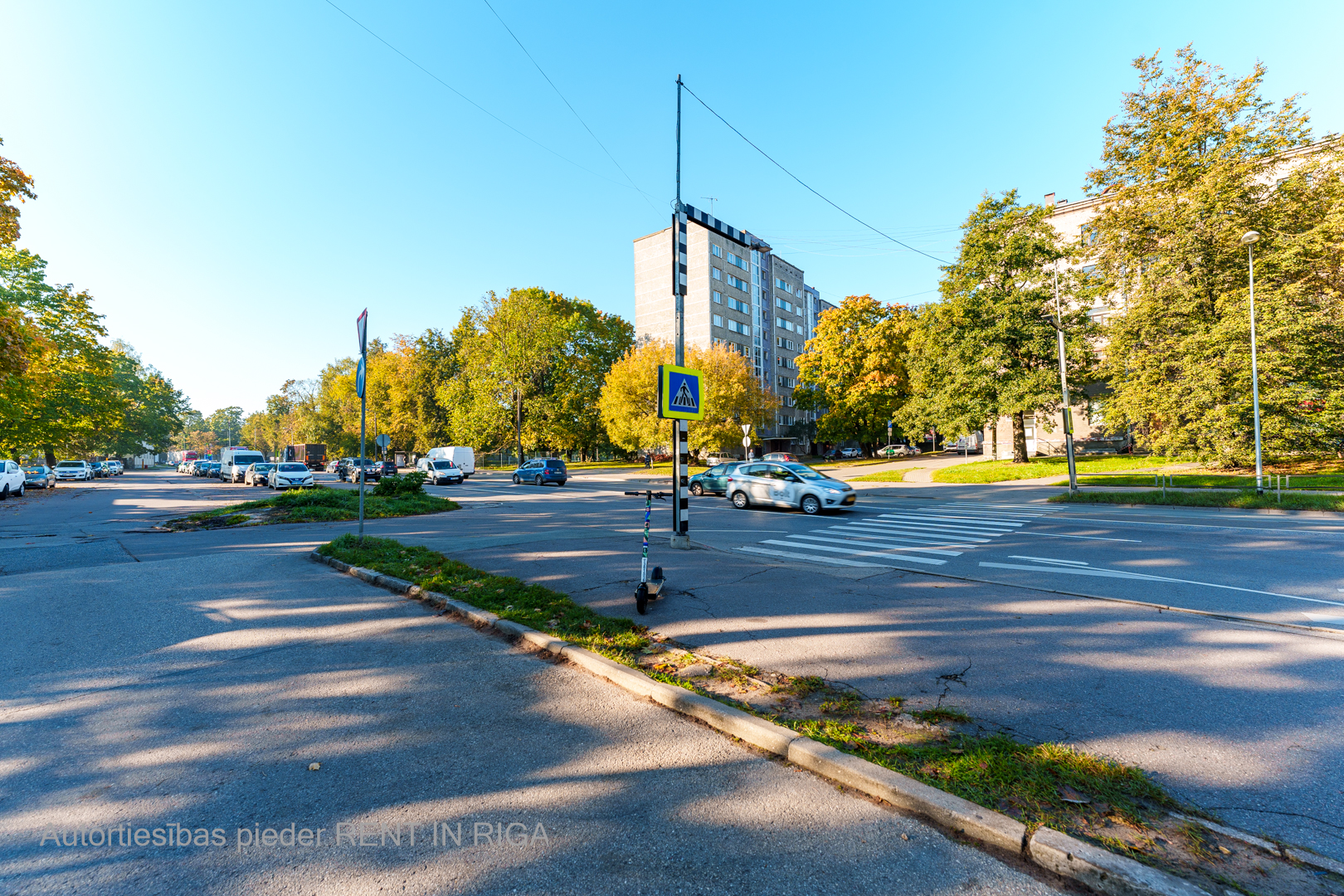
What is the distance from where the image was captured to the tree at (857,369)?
1975 inches

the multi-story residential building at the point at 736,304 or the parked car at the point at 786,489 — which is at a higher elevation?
the multi-story residential building at the point at 736,304

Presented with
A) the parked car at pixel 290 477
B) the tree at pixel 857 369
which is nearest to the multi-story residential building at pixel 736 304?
the tree at pixel 857 369

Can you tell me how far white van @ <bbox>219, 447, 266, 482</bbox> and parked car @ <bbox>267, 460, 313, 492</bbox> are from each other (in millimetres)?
10535

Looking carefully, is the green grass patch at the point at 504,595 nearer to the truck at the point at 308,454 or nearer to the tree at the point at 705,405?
the tree at the point at 705,405

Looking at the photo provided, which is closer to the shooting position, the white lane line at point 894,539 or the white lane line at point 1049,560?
the white lane line at point 1049,560

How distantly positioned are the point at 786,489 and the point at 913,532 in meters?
5.46

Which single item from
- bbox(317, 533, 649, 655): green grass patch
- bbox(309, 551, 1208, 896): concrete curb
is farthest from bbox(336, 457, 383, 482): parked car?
→ bbox(309, 551, 1208, 896): concrete curb

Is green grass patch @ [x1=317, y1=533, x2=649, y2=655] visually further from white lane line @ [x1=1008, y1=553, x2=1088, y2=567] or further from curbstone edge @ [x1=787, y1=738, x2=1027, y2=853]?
white lane line @ [x1=1008, y1=553, x2=1088, y2=567]

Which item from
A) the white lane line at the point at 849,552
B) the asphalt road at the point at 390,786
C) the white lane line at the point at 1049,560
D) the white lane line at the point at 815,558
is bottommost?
the white lane line at the point at 1049,560

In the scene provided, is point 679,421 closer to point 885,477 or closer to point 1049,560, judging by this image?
point 1049,560

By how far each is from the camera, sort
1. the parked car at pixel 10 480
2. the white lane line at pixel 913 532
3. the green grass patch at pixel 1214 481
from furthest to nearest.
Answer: the parked car at pixel 10 480, the green grass patch at pixel 1214 481, the white lane line at pixel 913 532

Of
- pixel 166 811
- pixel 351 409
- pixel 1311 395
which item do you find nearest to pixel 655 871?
pixel 166 811

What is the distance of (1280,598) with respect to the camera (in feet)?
22.7

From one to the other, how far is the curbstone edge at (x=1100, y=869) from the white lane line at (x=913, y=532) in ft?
32.4
